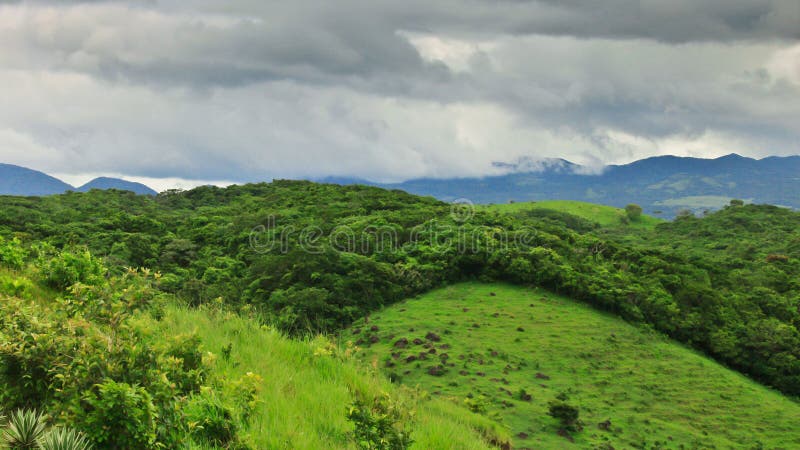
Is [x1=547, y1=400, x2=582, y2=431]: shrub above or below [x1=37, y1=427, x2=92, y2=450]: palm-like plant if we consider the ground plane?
below

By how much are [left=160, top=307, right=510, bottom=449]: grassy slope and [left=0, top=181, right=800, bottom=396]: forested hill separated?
76.3ft

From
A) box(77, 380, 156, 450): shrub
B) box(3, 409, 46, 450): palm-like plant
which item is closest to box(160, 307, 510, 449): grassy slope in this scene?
box(77, 380, 156, 450): shrub

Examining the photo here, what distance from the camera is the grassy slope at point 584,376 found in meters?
29.8

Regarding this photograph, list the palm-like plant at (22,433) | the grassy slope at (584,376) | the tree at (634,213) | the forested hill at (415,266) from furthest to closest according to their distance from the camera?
the tree at (634,213), the forested hill at (415,266), the grassy slope at (584,376), the palm-like plant at (22,433)

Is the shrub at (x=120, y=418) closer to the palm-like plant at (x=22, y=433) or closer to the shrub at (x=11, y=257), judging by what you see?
the palm-like plant at (x=22, y=433)

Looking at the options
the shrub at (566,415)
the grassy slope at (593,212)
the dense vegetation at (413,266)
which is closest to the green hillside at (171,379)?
the dense vegetation at (413,266)

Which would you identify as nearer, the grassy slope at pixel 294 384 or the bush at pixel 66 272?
the grassy slope at pixel 294 384

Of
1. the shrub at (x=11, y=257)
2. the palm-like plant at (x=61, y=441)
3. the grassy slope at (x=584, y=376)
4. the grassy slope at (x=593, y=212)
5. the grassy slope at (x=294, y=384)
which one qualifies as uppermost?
the grassy slope at (x=593, y=212)

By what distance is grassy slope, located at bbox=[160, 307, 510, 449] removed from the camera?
5824mm

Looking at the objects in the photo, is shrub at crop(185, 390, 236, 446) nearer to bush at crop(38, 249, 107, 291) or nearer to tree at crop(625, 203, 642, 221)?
bush at crop(38, 249, 107, 291)

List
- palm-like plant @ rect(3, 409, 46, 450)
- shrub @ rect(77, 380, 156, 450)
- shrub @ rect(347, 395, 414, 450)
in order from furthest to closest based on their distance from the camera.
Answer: shrub @ rect(347, 395, 414, 450)
shrub @ rect(77, 380, 156, 450)
palm-like plant @ rect(3, 409, 46, 450)

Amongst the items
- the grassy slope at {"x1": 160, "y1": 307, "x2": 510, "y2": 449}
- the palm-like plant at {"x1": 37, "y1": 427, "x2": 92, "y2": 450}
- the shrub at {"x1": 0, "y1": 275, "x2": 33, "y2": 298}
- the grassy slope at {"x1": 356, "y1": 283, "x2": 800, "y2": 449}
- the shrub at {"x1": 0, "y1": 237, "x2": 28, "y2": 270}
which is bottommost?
the grassy slope at {"x1": 356, "y1": 283, "x2": 800, "y2": 449}

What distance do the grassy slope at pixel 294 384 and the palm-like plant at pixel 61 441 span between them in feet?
4.80

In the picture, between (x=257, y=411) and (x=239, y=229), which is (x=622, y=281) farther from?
(x=257, y=411)
